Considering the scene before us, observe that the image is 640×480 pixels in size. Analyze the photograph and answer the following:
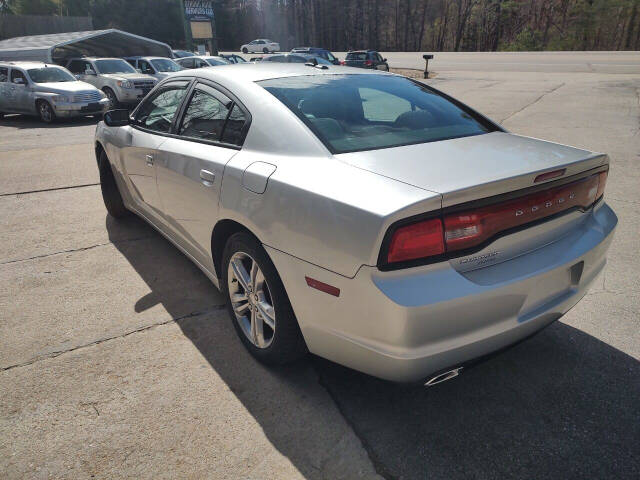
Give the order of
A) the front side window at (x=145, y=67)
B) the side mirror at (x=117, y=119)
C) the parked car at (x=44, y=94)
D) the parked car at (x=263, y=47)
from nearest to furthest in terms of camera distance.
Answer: the side mirror at (x=117, y=119)
the parked car at (x=44, y=94)
the front side window at (x=145, y=67)
the parked car at (x=263, y=47)

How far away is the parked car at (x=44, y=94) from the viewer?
1259 centimetres

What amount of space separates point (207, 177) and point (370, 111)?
1067mm

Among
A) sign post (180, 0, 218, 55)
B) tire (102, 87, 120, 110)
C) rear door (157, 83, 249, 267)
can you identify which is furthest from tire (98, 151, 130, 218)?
sign post (180, 0, 218, 55)

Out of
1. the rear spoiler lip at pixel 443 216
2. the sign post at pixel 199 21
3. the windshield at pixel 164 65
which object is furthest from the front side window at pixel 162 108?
the sign post at pixel 199 21

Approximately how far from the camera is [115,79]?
15.0 meters

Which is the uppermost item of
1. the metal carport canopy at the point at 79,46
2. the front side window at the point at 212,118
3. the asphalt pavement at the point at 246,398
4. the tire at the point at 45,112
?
the metal carport canopy at the point at 79,46

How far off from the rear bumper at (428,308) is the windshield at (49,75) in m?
14.3

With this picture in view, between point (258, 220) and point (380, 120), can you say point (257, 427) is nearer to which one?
point (258, 220)

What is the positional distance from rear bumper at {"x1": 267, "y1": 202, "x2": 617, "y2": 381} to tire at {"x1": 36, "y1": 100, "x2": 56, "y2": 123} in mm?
13353

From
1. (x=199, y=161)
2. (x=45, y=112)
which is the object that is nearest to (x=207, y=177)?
(x=199, y=161)

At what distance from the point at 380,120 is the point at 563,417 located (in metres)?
1.84

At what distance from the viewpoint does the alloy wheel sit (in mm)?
2400

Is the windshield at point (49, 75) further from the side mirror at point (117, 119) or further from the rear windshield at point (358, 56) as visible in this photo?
the rear windshield at point (358, 56)

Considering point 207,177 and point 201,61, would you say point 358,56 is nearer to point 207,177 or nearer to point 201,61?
point 201,61
